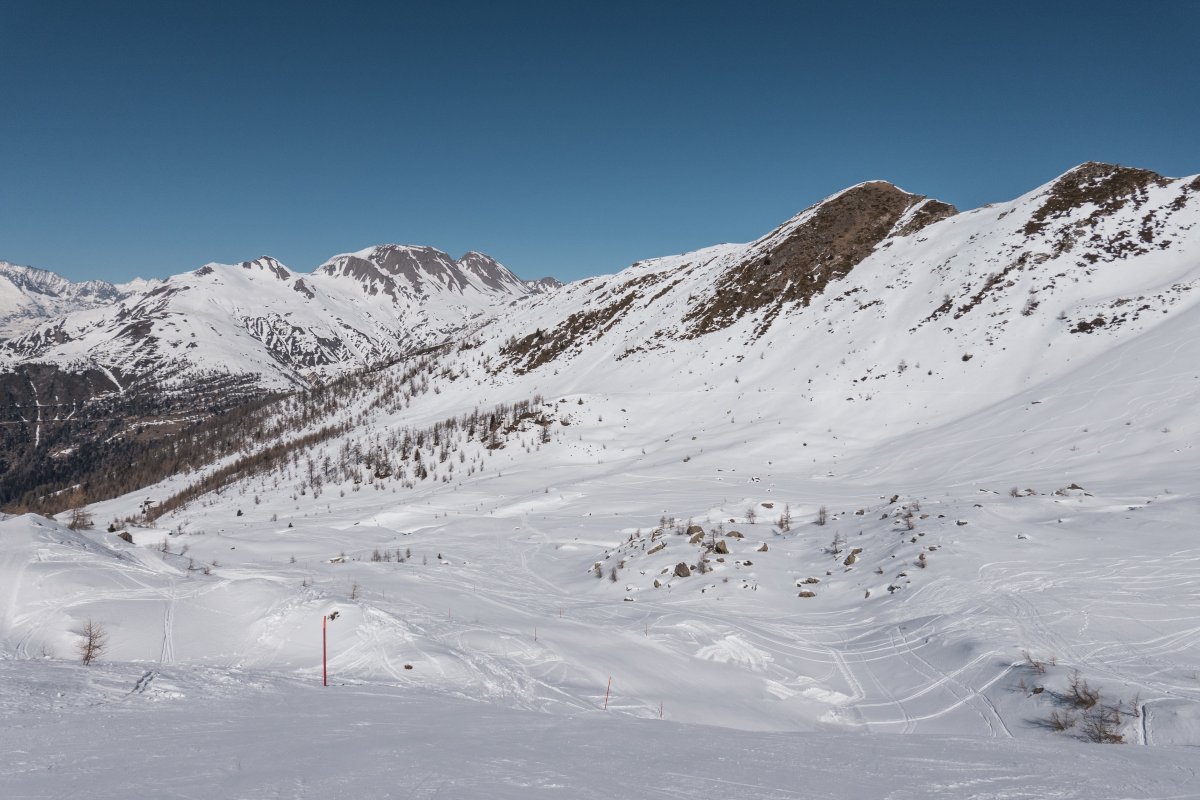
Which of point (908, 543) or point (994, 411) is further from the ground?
point (994, 411)

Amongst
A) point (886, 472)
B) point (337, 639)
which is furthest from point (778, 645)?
point (886, 472)

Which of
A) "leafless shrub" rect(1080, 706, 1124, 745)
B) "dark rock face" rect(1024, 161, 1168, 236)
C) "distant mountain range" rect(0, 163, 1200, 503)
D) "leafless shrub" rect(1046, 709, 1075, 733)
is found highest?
"dark rock face" rect(1024, 161, 1168, 236)

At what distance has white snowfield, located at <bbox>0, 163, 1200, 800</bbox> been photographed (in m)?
4.87

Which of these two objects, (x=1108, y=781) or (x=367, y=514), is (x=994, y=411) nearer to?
(x=1108, y=781)

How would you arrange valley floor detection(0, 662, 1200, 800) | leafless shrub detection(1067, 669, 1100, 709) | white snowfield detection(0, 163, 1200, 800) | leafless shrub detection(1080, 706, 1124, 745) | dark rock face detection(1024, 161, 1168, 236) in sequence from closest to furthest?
valley floor detection(0, 662, 1200, 800) → white snowfield detection(0, 163, 1200, 800) → leafless shrub detection(1080, 706, 1124, 745) → leafless shrub detection(1067, 669, 1100, 709) → dark rock face detection(1024, 161, 1168, 236)

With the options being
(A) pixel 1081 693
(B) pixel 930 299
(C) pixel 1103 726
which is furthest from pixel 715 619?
(B) pixel 930 299

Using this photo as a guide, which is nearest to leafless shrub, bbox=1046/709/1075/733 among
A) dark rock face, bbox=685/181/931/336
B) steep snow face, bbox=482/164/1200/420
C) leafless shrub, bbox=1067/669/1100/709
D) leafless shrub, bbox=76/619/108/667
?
leafless shrub, bbox=1067/669/1100/709

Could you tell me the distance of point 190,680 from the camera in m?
7.07

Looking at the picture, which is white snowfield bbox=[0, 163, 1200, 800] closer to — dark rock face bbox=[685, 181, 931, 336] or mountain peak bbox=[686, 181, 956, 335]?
dark rock face bbox=[685, 181, 931, 336]

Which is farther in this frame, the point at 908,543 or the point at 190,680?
the point at 908,543

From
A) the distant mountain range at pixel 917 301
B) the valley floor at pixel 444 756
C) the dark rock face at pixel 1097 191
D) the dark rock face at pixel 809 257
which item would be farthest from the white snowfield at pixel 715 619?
the dark rock face at pixel 809 257

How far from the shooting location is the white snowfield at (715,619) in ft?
16.0

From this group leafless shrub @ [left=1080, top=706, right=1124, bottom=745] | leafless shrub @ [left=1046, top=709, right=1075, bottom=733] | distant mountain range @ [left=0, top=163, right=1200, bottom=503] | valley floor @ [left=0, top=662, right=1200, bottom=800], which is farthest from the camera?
distant mountain range @ [left=0, top=163, right=1200, bottom=503]

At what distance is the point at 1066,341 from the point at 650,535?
31354mm
